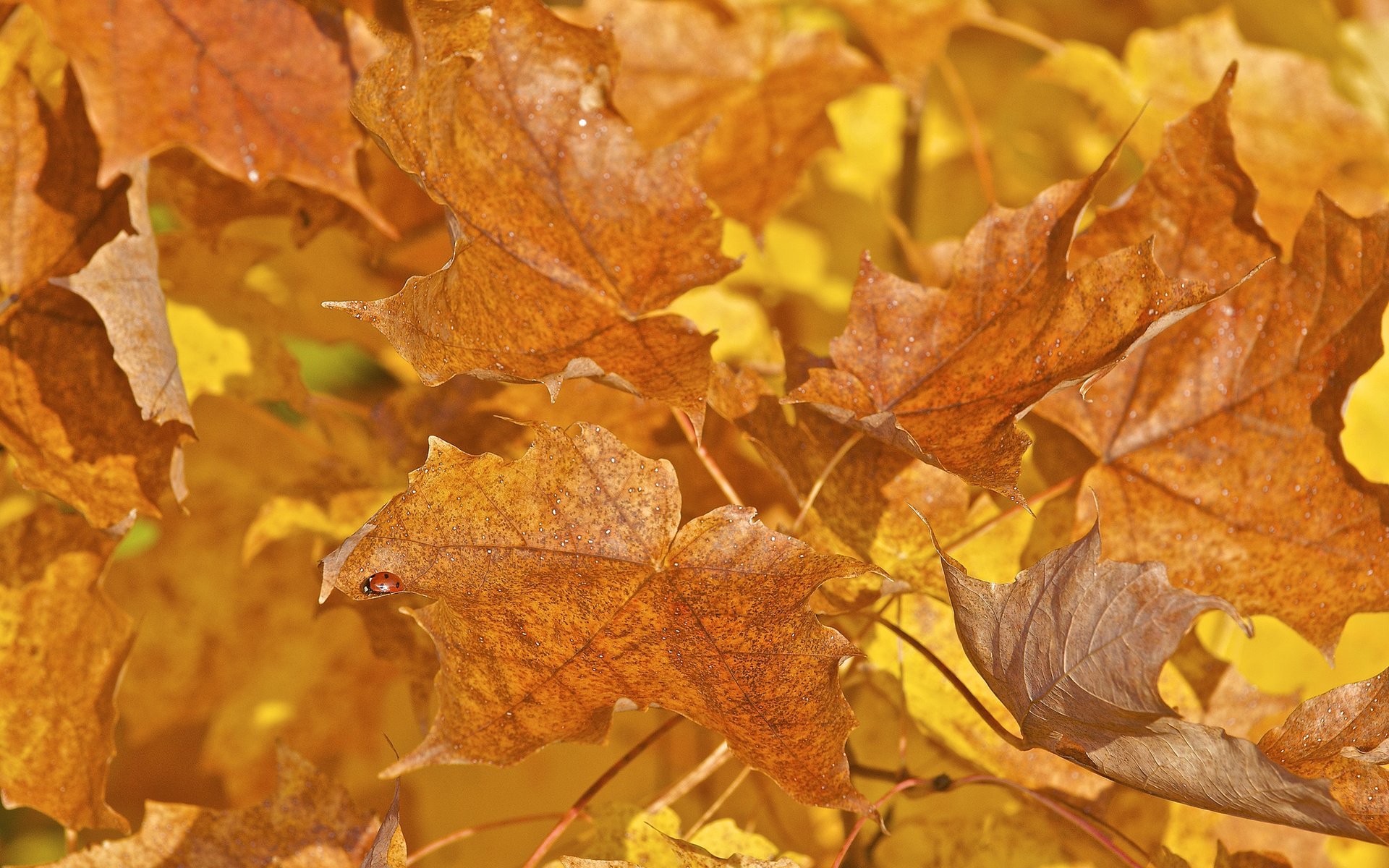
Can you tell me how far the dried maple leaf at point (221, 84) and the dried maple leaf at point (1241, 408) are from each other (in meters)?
0.45

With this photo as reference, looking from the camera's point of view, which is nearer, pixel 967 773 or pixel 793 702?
pixel 793 702

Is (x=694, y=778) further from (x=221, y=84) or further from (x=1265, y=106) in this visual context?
(x=1265, y=106)

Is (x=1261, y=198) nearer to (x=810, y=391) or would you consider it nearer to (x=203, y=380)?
(x=810, y=391)

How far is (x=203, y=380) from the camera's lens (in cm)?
63

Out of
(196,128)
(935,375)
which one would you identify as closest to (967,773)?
(935,375)

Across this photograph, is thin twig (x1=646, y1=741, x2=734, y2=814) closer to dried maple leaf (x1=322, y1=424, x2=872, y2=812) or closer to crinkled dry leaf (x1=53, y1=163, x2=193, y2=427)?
dried maple leaf (x1=322, y1=424, x2=872, y2=812)

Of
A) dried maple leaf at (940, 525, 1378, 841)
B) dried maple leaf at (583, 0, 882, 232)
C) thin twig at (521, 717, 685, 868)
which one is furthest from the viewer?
dried maple leaf at (583, 0, 882, 232)

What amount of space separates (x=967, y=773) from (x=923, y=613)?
10cm

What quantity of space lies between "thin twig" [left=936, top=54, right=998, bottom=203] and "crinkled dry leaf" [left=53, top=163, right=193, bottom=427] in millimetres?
576

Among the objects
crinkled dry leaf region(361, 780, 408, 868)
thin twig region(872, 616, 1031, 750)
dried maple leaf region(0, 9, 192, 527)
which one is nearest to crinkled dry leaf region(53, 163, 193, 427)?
dried maple leaf region(0, 9, 192, 527)

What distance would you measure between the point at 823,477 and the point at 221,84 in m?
0.40

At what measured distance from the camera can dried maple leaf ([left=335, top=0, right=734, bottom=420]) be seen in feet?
1.58

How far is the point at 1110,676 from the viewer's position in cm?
42

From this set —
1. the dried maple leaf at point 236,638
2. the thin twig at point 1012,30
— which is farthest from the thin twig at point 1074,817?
the thin twig at point 1012,30
